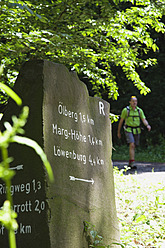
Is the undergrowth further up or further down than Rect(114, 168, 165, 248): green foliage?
→ further up

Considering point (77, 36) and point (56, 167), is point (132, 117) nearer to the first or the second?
point (77, 36)

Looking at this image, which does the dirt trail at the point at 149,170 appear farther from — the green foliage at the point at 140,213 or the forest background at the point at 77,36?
the forest background at the point at 77,36

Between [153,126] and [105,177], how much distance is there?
1937cm

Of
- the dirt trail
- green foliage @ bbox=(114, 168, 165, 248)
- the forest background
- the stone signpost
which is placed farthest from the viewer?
the dirt trail

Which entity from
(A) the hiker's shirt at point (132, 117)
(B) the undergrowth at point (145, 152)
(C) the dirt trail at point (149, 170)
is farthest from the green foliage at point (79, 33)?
(B) the undergrowth at point (145, 152)

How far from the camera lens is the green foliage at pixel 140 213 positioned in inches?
181

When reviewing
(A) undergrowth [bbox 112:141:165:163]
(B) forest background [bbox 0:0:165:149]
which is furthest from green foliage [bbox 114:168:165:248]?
(A) undergrowth [bbox 112:141:165:163]

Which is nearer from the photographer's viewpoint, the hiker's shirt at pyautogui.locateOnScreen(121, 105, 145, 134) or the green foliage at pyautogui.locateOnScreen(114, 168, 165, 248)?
the green foliage at pyautogui.locateOnScreen(114, 168, 165, 248)

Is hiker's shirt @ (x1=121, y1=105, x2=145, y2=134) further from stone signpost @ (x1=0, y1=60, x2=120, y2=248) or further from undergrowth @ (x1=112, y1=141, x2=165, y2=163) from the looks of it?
undergrowth @ (x1=112, y1=141, x2=165, y2=163)

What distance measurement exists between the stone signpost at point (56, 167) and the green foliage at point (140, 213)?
2.65 feet

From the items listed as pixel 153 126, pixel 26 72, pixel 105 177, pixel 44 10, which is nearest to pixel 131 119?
pixel 44 10

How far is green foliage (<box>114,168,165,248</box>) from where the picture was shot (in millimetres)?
4605

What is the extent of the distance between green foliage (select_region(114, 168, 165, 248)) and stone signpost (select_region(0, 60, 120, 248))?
808 millimetres

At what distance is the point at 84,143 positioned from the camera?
12.3 ft
